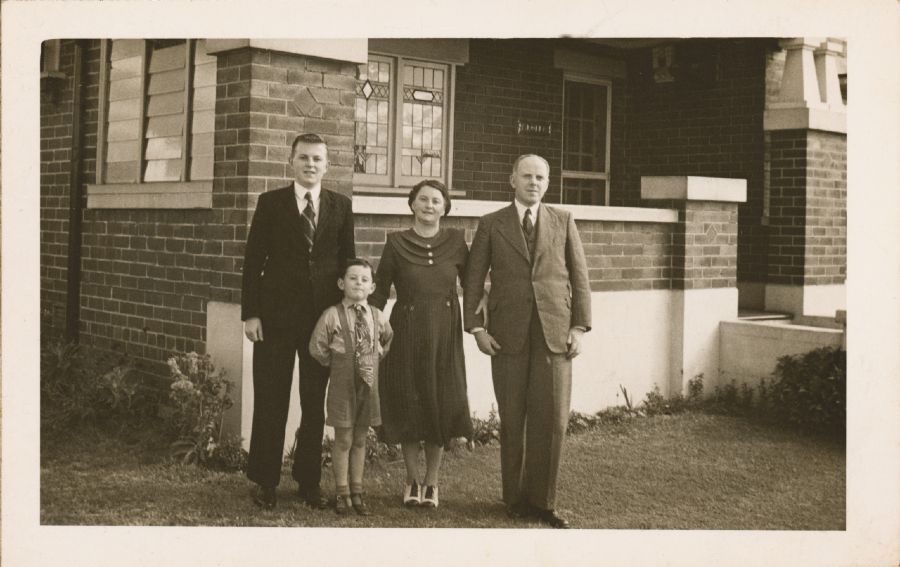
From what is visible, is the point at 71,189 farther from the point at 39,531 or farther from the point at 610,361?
the point at 610,361

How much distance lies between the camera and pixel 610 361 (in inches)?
312

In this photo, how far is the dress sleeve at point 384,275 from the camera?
5406mm

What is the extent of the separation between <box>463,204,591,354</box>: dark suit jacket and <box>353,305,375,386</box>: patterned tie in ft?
1.86

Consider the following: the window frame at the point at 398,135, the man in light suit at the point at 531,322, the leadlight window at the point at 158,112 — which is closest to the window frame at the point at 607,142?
the window frame at the point at 398,135

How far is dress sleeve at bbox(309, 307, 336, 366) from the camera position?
5219mm

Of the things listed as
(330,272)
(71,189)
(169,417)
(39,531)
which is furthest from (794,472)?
(71,189)

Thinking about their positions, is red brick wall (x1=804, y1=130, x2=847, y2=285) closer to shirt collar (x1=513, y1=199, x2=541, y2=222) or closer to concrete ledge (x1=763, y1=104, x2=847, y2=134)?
concrete ledge (x1=763, y1=104, x2=847, y2=134)

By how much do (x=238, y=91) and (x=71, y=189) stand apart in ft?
7.67

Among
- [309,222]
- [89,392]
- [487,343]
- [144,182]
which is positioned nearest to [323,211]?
[309,222]

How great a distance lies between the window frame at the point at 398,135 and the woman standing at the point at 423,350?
3.68 meters

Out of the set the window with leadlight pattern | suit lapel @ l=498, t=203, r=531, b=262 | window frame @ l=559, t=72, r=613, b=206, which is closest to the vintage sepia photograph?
suit lapel @ l=498, t=203, r=531, b=262

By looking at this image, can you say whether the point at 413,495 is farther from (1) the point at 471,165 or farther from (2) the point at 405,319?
(1) the point at 471,165

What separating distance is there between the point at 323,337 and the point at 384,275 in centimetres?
51

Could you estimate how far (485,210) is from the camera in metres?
7.21
